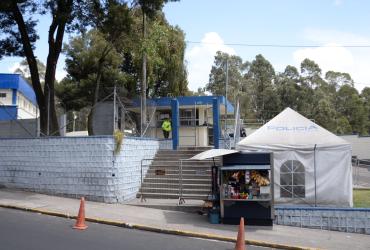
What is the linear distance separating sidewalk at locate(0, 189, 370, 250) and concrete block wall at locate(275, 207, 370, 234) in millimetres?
346

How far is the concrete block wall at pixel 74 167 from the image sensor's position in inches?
627

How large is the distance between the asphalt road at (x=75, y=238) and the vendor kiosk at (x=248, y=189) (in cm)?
233

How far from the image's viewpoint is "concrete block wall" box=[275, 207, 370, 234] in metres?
13.5

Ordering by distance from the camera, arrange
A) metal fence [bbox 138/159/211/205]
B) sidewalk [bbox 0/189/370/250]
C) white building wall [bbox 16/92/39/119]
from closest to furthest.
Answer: sidewalk [bbox 0/189/370/250] → metal fence [bbox 138/159/211/205] → white building wall [bbox 16/92/39/119]

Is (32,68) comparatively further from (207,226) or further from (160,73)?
(160,73)

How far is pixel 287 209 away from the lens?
13.9m

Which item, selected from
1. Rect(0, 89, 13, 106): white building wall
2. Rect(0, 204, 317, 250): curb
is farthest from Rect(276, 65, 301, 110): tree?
Rect(0, 204, 317, 250): curb

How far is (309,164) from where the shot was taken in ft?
53.1

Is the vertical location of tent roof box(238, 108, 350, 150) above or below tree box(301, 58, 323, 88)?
below

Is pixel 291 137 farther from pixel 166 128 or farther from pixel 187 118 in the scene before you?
pixel 187 118

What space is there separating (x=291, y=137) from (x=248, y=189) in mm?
3860

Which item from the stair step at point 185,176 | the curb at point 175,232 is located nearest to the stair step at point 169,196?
the stair step at point 185,176

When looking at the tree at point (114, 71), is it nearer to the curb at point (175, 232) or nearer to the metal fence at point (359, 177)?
the metal fence at point (359, 177)

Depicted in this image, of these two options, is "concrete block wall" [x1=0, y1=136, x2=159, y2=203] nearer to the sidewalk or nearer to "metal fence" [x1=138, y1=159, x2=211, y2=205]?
"metal fence" [x1=138, y1=159, x2=211, y2=205]
